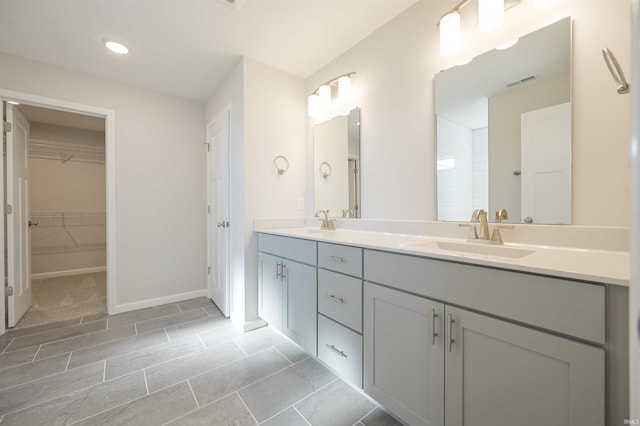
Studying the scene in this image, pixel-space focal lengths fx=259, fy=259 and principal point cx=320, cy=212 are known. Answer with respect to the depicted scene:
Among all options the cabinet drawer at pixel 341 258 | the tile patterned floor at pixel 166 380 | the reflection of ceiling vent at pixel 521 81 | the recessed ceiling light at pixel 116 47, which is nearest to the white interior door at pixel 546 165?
the reflection of ceiling vent at pixel 521 81

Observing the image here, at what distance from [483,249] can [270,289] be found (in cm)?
152

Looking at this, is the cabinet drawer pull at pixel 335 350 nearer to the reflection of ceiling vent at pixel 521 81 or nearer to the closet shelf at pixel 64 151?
the reflection of ceiling vent at pixel 521 81

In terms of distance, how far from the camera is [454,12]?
4.61ft

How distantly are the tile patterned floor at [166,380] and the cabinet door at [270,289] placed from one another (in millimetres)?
197

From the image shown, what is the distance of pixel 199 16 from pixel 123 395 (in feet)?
7.95

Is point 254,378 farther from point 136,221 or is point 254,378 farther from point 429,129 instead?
point 136,221

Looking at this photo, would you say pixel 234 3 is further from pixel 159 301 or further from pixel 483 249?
pixel 159 301

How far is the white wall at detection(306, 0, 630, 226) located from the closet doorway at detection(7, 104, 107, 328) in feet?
12.7

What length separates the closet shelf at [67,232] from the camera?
3.94 metres

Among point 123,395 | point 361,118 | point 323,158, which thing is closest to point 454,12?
point 361,118

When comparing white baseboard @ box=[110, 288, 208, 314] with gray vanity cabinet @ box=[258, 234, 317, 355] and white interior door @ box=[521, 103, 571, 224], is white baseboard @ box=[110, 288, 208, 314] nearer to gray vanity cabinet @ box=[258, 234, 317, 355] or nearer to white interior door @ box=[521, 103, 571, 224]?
gray vanity cabinet @ box=[258, 234, 317, 355]

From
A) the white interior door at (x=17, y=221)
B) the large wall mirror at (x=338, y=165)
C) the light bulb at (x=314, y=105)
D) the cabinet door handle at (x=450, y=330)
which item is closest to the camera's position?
the cabinet door handle at (x=450, y=330)

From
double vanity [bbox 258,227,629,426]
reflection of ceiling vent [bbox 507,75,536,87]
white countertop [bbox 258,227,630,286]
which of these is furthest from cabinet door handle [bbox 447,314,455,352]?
reflection of ceiling vent [bbox 507,75,536,87]

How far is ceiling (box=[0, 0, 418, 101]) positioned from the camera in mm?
1689
